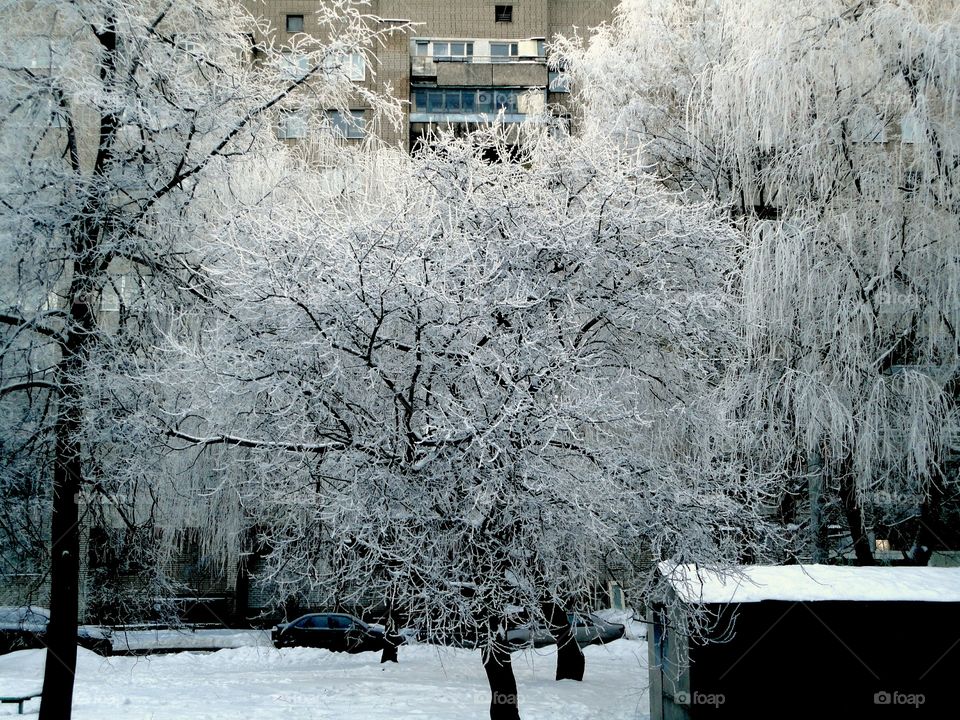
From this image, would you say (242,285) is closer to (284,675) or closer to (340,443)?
(340,443)

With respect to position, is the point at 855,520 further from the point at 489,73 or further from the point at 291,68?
the point at 489,73

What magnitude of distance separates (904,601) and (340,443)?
19.4ft

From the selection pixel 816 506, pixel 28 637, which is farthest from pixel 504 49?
pixel 816 506

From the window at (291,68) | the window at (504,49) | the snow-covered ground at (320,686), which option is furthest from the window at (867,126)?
the window at (504,49)

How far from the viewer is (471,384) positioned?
8.56 metres

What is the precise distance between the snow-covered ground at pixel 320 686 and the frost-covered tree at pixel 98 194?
4.00 m

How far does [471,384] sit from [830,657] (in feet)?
15.5

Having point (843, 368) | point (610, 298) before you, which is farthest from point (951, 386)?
point (610, 298)

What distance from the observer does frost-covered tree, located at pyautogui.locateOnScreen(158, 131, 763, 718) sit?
8.09 meters

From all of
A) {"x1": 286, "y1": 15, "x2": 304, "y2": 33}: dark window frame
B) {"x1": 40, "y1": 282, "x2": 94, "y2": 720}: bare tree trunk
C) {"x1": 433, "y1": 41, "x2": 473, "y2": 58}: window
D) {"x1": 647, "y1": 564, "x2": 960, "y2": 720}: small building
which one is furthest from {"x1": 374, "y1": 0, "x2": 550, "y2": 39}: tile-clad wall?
{"x1": 647, "y1": 564, "x2": 960, "y2": 720}: small building

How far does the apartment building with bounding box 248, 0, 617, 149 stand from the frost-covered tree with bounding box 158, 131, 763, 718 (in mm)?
23735

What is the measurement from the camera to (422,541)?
795 cm

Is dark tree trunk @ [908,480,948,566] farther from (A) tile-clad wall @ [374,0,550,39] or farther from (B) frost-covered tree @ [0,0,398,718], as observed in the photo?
(A) tile-clad wall @ [374,0,550,39]

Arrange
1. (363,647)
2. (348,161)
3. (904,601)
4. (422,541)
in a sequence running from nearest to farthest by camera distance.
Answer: (422,541), (904,601), (348,161), (363,647)
